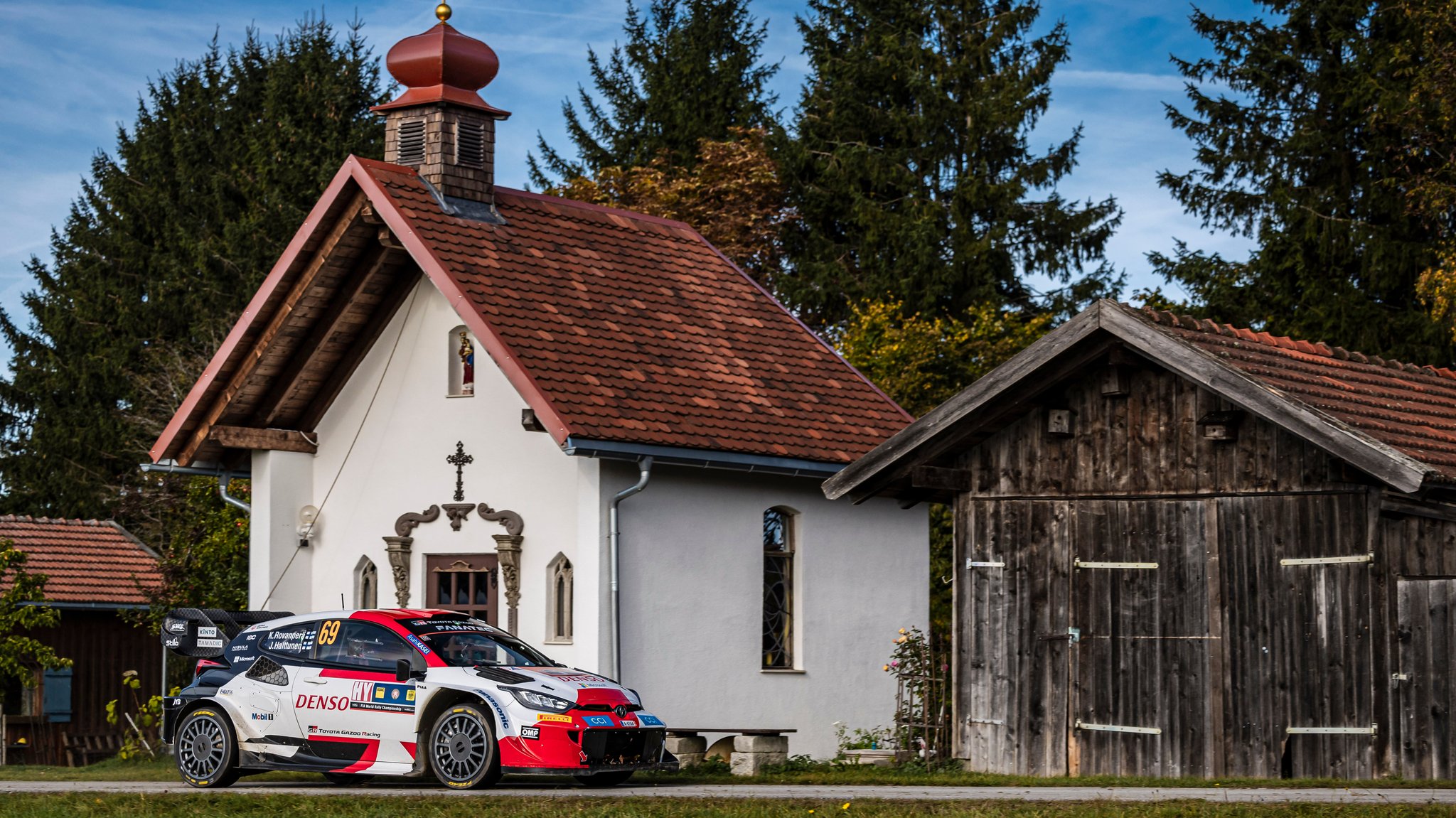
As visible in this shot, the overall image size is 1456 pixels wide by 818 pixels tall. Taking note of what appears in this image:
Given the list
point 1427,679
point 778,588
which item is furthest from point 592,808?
point 778,588

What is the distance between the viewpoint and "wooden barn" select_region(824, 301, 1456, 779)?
53.2 feet

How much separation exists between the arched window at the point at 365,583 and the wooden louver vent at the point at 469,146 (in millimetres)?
4995

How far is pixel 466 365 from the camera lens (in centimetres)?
2269

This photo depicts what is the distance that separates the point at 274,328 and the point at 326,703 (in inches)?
308

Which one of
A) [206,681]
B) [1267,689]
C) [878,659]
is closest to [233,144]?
[878,659]

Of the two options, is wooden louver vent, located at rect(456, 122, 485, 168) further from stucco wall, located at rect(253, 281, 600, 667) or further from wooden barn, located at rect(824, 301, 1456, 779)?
wooden barn, located at rect(824, 301, 1456, 779)

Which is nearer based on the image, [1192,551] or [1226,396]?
[1226,396]

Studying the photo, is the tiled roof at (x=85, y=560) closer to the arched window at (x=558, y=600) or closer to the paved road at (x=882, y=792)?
the arched window at (x=558, y=600)

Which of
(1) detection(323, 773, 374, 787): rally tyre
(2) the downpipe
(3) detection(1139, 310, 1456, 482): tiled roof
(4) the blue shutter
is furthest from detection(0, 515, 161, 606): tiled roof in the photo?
(3) detection(1139, 310, 1456, 482): tiled roof

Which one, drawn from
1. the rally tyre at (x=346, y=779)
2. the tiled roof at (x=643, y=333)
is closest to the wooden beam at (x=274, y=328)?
the tiled roof at (x=643, y=333)

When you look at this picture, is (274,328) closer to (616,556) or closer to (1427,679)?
(616,556)

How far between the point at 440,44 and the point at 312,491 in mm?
5848

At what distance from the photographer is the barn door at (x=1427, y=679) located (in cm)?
1595

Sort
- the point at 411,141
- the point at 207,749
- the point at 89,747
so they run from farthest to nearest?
1. the point at 89,747
2. the point at 411,141
3. the point at 207,749
